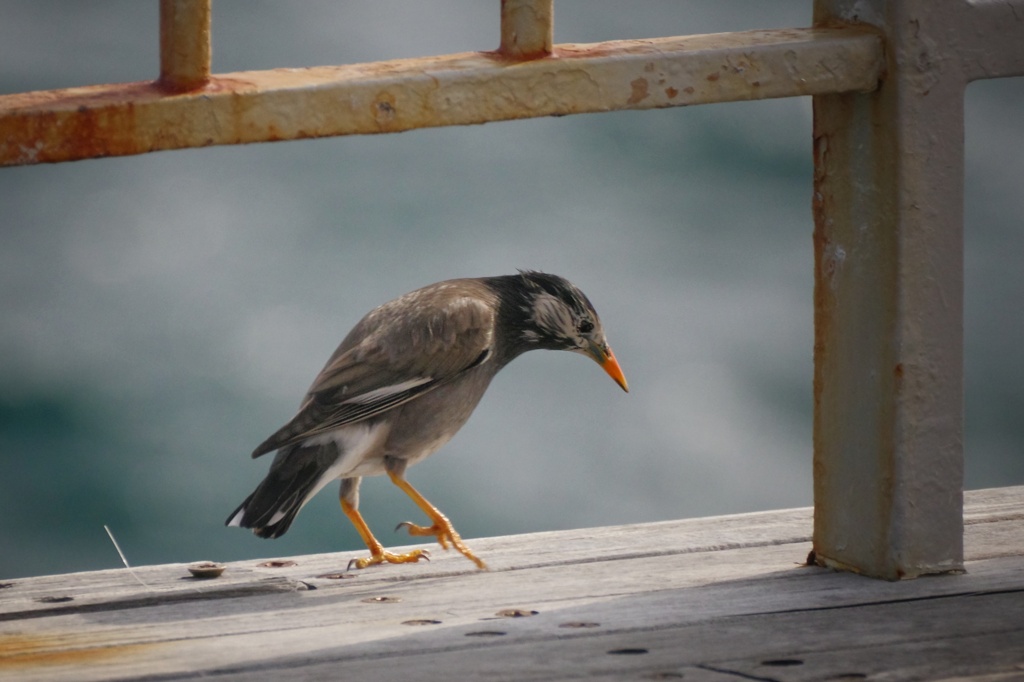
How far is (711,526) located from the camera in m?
3.83

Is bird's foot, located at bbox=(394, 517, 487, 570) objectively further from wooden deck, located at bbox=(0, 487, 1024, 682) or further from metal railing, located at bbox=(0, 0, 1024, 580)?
metal railing, located at bbox=(0, 0, 1024, 580)

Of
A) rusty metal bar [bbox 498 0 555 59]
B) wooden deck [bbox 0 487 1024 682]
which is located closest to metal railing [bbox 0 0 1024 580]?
rusty metal bar [bbox 498 0 555 59]

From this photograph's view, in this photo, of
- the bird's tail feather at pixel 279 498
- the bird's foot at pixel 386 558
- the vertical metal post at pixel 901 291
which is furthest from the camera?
the bird's tail feather at pixel 279 498

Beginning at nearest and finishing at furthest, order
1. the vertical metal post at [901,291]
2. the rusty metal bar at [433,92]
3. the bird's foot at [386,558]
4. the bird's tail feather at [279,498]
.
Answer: the rusty metal bar at [433,92] → the vertical metal post at [901,291] → the bird's foot at [386,558] → the bird's tail feather at [279,498]

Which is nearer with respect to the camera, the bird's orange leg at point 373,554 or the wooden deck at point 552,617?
the wooden deck at point 552,617

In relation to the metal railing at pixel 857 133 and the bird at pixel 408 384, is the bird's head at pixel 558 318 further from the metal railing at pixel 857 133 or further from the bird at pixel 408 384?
the metal railing at pixel 857 133

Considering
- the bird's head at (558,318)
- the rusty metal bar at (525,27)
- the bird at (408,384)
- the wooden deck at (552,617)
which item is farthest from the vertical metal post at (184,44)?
the bird's head at (558,318)

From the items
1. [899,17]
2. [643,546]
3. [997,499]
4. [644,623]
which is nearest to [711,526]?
[643,546]

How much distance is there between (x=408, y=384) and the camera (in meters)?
4.11

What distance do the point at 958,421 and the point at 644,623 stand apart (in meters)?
0.83

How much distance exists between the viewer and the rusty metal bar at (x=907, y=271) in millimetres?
3035

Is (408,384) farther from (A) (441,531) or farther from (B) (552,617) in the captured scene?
(B) (552,617)

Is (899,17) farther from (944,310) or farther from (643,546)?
(643,546)

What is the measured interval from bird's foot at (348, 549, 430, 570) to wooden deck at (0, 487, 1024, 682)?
2.3 inches
